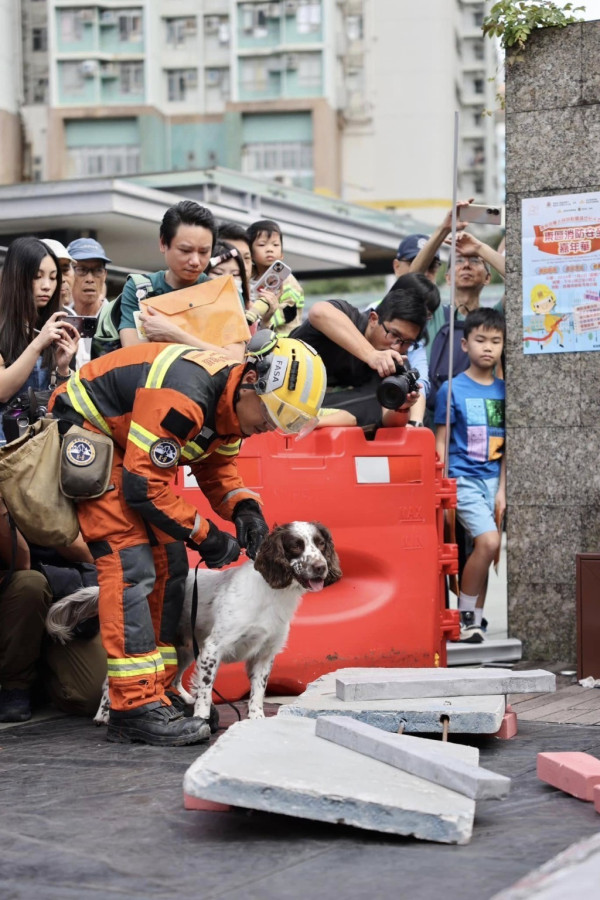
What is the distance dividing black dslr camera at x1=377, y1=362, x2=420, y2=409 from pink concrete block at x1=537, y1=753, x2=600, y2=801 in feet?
7.37

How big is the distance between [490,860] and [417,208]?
58712 millimetres

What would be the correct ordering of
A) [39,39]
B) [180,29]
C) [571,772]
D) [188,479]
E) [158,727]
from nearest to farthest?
[571,772]
[158,727]
[188,479]
[180,29]
[39,39]

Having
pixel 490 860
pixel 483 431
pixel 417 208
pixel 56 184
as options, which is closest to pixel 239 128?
pixel 417 208

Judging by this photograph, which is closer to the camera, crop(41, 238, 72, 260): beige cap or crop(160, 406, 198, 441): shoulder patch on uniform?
crop(160, 406, 198, 441): shoulder patch on uniform

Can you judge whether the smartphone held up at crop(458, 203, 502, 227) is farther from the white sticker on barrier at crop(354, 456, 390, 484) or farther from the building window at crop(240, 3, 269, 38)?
the building window at crop(240, 3, 269, 38)

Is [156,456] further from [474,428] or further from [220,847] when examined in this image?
[474,428]

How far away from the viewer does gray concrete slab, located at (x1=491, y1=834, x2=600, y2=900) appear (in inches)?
115

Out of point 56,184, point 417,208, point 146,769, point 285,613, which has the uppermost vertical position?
point 417,208

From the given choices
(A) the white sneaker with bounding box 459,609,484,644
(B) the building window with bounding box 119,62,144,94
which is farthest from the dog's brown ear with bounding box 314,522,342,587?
(B) the building window with bounding box 119,62,144,94

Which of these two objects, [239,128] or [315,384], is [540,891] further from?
[239,128]

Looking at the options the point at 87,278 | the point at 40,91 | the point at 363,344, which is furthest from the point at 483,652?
the point at 40,91

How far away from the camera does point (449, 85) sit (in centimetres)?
6259

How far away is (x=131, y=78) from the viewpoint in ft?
199

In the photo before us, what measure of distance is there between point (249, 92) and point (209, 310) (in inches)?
2191
